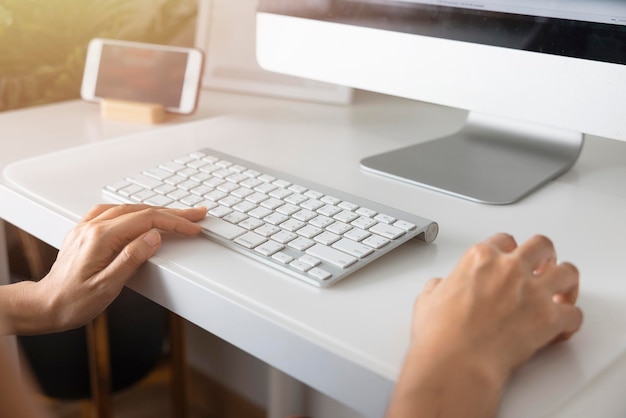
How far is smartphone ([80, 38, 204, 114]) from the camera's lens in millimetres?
930

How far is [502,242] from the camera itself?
1.62ft

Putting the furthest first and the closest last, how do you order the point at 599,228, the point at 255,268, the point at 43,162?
the point at 43,162
the point at 599,228
the point at 255,268

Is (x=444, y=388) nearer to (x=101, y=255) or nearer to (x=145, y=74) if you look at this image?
(x=101, y=255)

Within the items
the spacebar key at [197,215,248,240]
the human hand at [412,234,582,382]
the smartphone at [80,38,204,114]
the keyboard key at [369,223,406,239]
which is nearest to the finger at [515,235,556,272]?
the human hand at [412,234,582,382]

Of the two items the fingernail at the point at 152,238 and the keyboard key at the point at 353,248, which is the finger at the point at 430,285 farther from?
the fingernail at the point at 152,238

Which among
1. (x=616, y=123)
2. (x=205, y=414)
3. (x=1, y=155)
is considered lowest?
(x=205, y=414)

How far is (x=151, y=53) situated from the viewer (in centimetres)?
94

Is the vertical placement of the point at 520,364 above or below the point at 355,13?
below

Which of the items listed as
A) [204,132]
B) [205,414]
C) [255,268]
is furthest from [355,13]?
[205,414]

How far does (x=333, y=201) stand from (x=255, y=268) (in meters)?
0.11

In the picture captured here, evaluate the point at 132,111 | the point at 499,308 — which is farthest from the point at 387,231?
the point at 132,111

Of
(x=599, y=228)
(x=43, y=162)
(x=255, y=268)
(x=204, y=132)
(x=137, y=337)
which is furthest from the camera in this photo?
(x=137, y=337)

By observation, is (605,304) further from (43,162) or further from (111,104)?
(111,104)

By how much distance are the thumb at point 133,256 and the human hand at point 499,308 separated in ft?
0.72
